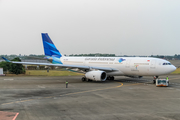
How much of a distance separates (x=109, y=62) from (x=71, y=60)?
9.56 m

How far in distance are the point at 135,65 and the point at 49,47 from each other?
20907 mm

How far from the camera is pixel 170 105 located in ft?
59.1

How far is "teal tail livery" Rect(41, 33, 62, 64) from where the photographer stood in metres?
46.0

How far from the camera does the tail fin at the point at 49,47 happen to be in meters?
46.1

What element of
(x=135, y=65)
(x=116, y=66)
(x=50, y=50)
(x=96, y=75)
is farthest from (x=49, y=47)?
(x=135, y=65)

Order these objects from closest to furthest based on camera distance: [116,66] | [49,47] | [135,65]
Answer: [135,65] → [116,66] → [49,47]

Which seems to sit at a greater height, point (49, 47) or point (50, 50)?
point (49, 47)

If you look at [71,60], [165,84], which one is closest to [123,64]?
[165,84]

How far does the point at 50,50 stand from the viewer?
46125mm

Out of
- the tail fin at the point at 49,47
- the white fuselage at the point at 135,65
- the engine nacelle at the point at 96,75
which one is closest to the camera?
the white fuselage at the point at 135,65

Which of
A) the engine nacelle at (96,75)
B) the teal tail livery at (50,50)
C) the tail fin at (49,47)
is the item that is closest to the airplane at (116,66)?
the engine nacelle at (96,75)

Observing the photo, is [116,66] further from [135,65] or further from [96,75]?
[96,75]

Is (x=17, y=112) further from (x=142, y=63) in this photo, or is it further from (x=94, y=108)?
(x=142, y=63)

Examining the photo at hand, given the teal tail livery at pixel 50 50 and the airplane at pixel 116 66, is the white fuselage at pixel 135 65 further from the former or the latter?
the teal tail livery at pixel 50 50
